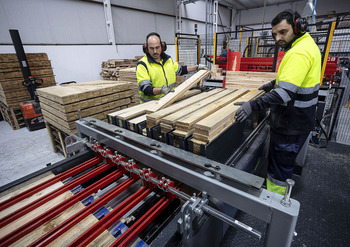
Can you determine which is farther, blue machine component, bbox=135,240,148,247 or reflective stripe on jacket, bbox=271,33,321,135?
reflective stripe on jacket, bbox=271,33,321,135

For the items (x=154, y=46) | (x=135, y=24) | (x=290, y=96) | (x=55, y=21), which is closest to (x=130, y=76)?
(x=154, y=46)

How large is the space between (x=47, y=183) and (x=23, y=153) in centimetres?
380

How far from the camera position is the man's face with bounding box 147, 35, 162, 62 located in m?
2.62

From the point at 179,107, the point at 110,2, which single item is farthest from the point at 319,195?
the point at 110,2

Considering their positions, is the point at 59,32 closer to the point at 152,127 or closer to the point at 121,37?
the point at 121,37

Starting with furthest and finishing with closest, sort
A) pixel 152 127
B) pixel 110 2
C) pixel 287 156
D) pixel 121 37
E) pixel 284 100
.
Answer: pixel 121 37 < pixel 110 2 < pixel 287 156 < pixel 284 100 < pixel 152 127

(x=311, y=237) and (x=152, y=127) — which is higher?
(x=152, y=127)

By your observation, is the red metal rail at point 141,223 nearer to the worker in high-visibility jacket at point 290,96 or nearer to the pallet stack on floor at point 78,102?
the worker in high-visibility jacket at point 290,96

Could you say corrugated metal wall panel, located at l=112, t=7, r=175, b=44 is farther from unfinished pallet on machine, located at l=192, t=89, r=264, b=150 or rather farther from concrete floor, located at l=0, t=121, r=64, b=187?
unfinished pallet on machine, located at l=192, t=89, r=264, b=150

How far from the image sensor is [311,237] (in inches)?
83.2

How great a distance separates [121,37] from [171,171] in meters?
9.30

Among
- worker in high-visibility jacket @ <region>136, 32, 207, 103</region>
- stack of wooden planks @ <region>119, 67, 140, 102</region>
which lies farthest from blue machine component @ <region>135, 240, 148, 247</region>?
stack of wooden planks @ <region>119, 67, 140, 102</region>

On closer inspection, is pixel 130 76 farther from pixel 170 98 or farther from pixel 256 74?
pixel 170 98

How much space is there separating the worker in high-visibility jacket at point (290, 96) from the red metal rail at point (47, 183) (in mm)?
1340
